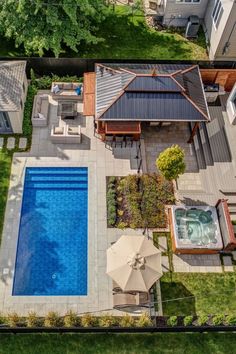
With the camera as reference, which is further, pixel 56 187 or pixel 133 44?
pixel 133 44

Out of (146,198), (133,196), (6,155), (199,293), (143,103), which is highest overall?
(143,103)

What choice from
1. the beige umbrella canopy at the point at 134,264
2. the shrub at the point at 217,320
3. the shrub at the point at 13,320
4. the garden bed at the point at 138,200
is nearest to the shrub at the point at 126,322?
the beige umbrella canopy at the point at 134,264

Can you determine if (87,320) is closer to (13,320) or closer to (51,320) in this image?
(51,320)

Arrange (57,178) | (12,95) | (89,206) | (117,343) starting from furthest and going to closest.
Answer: (12,95) → (57,178) → (89,206) → (117,343)

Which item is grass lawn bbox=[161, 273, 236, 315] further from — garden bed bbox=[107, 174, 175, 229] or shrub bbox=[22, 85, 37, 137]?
shrub bbox=[22, 85, 37, 137]

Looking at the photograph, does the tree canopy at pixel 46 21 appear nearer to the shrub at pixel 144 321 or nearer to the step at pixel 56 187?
the step at pixel 56 187

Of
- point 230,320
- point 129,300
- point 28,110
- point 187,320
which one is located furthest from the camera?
point 28,110

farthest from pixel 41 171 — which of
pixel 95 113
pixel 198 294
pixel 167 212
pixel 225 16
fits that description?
pixel 225 16

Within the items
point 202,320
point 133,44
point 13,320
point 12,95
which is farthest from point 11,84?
point 202,320

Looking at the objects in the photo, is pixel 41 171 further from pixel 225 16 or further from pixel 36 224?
pixel 225 16
